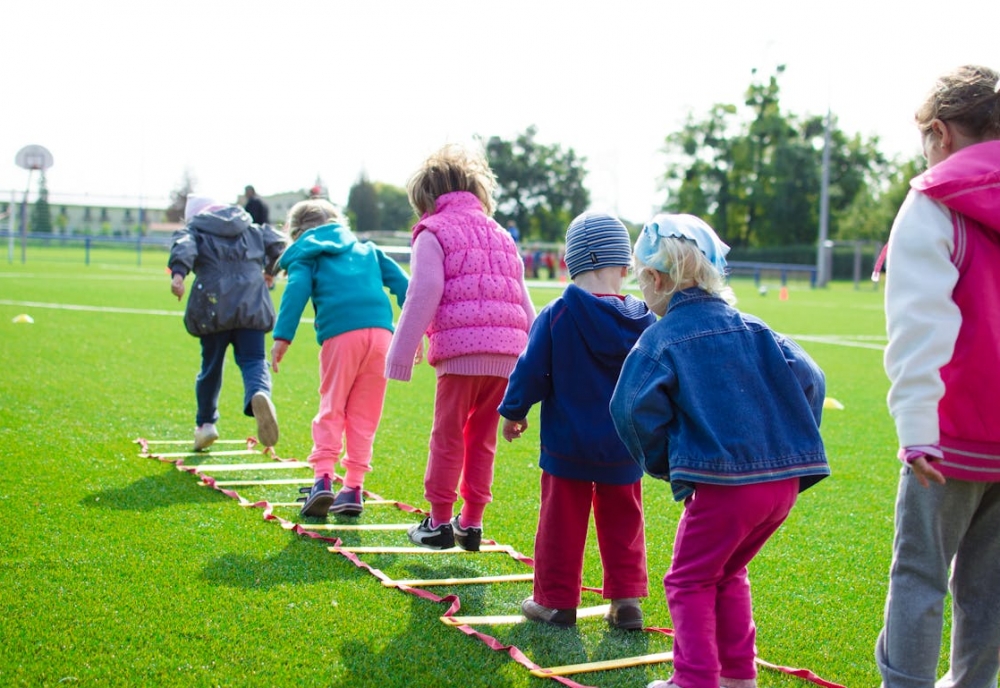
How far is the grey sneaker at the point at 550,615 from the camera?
3746mm

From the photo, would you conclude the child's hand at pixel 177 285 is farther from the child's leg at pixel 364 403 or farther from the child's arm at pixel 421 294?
the child's arm at pixel 421 294

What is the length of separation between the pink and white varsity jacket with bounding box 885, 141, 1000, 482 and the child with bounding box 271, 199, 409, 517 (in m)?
2.99

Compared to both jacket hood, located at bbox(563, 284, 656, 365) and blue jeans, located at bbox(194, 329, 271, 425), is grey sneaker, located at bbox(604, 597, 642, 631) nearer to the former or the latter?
jacket hood, located at bbox(563, 284, 656, 365)

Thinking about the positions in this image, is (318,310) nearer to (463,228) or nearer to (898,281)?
(463,228)

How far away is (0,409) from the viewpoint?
7.38m

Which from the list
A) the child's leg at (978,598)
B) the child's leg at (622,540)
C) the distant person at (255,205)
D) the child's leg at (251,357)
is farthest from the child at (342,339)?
the distant person at (255,205)

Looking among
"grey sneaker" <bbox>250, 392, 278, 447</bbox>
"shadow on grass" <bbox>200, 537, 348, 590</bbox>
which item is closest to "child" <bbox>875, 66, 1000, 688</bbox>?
"shadow on grass" <bbox>200, 537, 348, 590</bbox>

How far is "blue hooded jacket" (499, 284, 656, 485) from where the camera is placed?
368cm

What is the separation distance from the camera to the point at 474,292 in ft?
15.2

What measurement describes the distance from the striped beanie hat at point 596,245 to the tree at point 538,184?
238 ft

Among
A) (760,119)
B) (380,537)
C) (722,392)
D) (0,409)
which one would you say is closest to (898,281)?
(722,392)

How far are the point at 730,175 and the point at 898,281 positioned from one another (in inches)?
2615

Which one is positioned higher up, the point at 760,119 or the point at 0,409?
the point at 760,119

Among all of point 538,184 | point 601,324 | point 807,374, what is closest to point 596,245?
point 601,324
